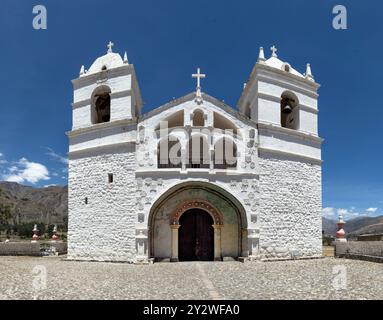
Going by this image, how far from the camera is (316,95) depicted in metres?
19.0

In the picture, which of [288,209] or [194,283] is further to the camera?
[288,209]

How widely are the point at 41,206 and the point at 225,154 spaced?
107 metres

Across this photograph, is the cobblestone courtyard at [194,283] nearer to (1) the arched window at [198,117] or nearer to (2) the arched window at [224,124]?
(2) the arched window at [224,124]

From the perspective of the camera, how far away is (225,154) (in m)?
17.7

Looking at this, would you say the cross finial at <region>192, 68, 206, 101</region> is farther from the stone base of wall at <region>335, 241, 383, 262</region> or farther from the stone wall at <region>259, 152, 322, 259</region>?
the stone base of wall at <region>335, 241, 383, 262</region>

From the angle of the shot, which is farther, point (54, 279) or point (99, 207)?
point (99, 207)

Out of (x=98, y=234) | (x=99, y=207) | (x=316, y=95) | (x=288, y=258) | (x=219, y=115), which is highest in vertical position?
(x=316, y=95)

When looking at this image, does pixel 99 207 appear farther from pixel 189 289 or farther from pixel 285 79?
pixel 285 79

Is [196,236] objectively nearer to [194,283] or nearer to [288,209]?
[288,209]

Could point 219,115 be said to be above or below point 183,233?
above

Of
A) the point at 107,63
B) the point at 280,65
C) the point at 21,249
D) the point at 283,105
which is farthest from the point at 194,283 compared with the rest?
the point at 21,249

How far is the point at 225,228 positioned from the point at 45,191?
149828 mm

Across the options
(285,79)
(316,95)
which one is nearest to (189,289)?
(285,79)

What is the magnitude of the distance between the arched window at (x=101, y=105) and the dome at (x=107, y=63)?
1185mm
